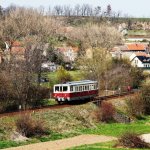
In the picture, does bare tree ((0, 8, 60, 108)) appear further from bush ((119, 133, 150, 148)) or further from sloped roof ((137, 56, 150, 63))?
sloped roof ((137, 56, 150, 63))

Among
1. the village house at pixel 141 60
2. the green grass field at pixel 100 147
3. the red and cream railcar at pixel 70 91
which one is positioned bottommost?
the village house at pixel 141 60

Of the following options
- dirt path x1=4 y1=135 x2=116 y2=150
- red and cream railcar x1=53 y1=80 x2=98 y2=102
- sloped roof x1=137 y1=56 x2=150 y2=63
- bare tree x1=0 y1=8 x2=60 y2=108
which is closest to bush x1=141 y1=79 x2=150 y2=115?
red and cream railcar x1=53 y1=80 x2=98 y2=102

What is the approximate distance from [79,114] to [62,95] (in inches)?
124

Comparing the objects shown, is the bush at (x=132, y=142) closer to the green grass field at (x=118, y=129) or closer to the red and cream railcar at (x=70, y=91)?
the green grass field at (x=118, y=129)

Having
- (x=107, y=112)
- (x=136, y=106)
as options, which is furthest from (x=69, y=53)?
(x=107, y=112)

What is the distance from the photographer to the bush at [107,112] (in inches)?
1853

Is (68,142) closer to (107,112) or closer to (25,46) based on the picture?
(107,112)

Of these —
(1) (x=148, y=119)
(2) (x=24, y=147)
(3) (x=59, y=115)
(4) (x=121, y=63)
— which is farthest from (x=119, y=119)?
(4) (x=121, y=63)

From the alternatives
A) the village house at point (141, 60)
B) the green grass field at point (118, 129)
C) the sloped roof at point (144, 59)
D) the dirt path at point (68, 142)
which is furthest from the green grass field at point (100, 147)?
the sloped roof at point (144, 59)

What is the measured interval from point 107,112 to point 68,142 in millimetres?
10873

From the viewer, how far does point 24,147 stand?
34.7 metres

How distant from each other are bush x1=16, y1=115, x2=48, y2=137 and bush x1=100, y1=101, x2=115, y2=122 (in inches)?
342

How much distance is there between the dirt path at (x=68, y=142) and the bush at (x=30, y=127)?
1.90m

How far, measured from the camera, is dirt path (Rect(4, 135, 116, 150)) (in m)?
34.8
